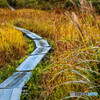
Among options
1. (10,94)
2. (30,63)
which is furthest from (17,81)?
(30,63)

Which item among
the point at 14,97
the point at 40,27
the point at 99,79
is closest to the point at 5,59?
the point at 14,97

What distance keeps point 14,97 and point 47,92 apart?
36 centimetres

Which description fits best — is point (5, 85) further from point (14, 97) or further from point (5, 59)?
point (5, 59)

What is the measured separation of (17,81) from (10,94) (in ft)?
1.08

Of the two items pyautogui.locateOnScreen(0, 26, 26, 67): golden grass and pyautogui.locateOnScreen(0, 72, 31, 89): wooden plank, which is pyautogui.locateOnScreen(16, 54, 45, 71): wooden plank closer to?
pyautogui.locateOnScreen(0, 72, 31, 89): wooden plank

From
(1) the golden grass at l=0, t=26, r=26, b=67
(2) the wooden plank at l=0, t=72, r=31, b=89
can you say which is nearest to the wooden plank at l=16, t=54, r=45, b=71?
(2) the wooden plank at l=0, t=72, r=31, b=89

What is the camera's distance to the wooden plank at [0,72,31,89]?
83.0 inches

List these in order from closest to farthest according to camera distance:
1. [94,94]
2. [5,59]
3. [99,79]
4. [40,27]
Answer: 1. [94,94]
2. [99,79]
3. [5,59]
4. [40,27]

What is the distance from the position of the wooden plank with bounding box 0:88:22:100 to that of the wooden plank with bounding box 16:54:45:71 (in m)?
0.67

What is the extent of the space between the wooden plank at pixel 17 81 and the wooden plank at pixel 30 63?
0.18m

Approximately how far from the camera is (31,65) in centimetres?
279

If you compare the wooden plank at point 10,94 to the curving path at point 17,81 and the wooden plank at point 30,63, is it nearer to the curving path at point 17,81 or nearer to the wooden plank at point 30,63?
the curving path at point 17,81

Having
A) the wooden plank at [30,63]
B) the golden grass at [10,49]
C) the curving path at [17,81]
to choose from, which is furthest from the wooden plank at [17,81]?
the golden grass at [10,49]

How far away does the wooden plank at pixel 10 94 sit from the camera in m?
1.85
